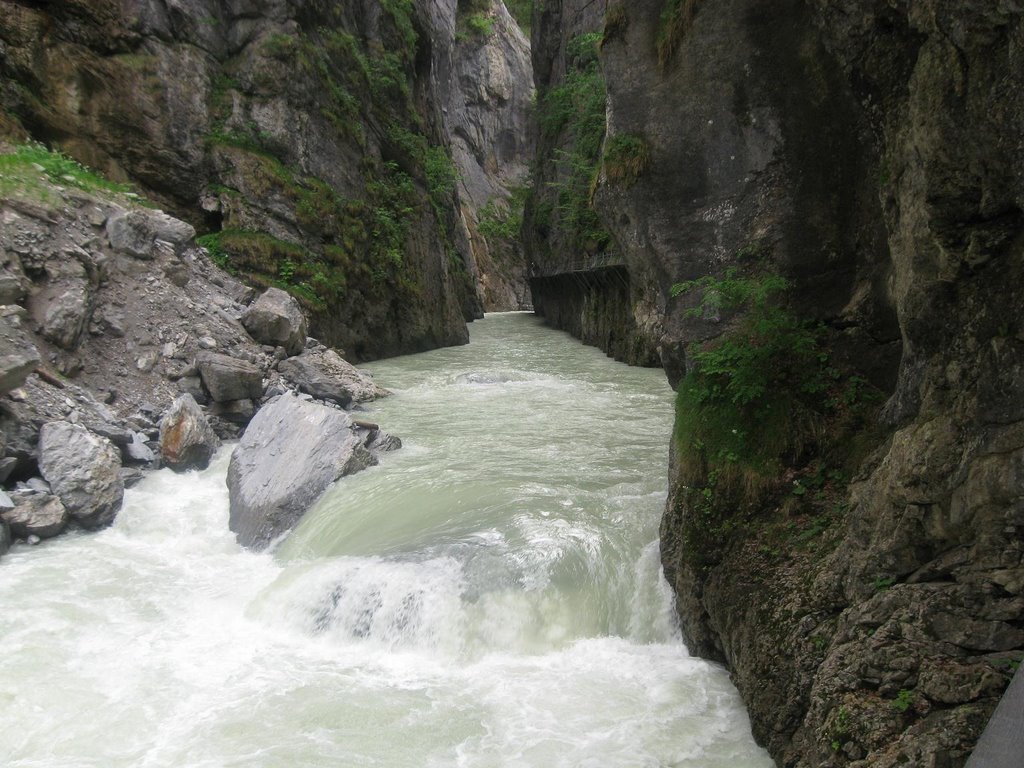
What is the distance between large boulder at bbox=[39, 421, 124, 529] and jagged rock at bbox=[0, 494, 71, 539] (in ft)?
0.49

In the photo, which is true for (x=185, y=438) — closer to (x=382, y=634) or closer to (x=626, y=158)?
(x=382, y=634)

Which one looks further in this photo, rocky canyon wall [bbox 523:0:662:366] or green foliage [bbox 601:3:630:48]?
rocky canyon wall [bbox 523:0:662:366]

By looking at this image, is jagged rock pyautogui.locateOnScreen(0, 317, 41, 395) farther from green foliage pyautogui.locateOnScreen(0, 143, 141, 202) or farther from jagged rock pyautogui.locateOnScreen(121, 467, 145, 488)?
green foliage pyautogui.locateOnScreen(0, 143, 141, 202)

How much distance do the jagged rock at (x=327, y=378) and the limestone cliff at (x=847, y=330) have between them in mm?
7047

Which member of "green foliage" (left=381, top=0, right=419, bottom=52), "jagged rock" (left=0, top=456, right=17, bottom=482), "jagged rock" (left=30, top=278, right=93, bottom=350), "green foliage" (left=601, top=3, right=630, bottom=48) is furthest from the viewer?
"green foliage" (left=381, top=0, right=419, bottom=52)

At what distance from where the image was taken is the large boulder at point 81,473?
8617 mm

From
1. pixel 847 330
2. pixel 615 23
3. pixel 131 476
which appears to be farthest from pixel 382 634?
pixel 615 23

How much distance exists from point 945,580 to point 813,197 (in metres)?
4.20

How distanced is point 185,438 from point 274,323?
4126 millimetres

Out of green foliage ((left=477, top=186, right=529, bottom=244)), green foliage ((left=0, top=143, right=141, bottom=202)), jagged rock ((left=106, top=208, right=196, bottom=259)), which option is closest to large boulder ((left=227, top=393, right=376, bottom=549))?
jagged rock ((left=106, top=208, right=196, bottom=259))

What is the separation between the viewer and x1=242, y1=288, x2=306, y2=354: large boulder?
14156mm

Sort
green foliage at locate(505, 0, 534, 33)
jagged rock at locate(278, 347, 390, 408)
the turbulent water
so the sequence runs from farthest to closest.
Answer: green foliage at locate(505, 0, 534, 33) < jagged rock at locate(278, 347, 390, 408) < the turbulent water

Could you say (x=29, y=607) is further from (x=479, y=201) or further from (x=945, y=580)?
(x=479, y=201)

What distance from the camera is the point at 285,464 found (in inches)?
377
